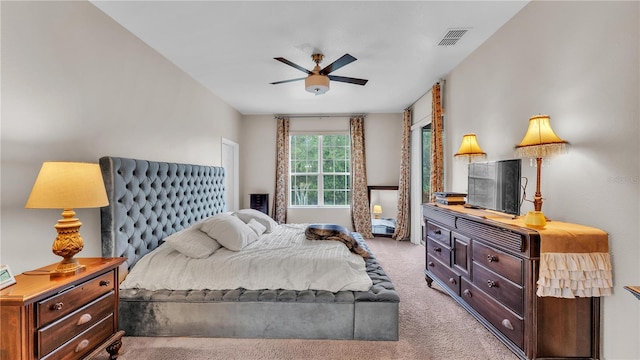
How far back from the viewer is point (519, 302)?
5.75ft

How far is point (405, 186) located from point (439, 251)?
250cm

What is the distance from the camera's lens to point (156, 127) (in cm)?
283

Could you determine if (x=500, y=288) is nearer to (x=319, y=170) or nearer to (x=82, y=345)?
(x=82, y=345)

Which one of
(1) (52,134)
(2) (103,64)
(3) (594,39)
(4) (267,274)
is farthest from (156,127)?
(3) (594,39)

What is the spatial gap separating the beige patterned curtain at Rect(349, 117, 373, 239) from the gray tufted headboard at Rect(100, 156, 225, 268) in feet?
9.88

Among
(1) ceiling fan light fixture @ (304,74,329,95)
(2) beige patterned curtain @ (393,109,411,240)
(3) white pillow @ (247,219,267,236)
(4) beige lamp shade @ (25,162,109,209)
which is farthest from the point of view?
(2) beige patterned curtain @ (393,109,411,240)

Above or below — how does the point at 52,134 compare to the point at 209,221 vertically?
above

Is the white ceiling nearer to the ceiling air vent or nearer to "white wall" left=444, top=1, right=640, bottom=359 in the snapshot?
the ceiling air vent

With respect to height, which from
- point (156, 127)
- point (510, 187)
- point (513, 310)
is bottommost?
point (513, 310)

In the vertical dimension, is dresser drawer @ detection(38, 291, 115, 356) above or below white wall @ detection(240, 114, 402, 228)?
below

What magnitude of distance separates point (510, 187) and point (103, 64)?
3.30 metres

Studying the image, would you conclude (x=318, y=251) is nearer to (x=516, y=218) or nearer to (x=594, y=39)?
(x=516, y=218)

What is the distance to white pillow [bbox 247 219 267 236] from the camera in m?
3.17

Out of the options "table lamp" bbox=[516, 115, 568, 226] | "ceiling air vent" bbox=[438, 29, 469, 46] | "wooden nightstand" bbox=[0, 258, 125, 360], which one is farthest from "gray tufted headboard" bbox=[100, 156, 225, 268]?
"ceiling air vent" bbox=[438, 29, 469, 46]
